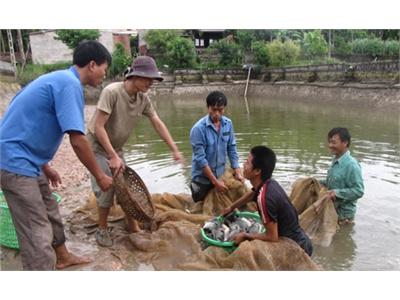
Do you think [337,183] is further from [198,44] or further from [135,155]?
[198,44]

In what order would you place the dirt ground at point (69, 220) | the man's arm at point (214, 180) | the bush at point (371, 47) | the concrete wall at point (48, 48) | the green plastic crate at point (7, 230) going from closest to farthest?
Answer: the dirt ground at point (69, 220)
the green plastic crate at point (7, 230)
the man's arm at point (214, 180)
the bush at point (371, 47)
the concrete wall at point (48, 48)

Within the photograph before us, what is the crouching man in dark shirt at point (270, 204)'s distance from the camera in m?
3.24

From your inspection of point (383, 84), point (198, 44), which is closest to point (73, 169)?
point (383, 84)

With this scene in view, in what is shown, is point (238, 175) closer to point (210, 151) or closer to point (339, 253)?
point (210, 151)

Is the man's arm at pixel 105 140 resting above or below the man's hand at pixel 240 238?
above

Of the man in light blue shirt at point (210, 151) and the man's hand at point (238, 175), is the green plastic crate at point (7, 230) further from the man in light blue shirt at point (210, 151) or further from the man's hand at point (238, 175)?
the man's hand at point (238, 175)

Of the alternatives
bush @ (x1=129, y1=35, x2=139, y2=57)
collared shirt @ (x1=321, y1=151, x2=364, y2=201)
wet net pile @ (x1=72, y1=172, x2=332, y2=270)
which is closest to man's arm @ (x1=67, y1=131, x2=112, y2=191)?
wet net pile @ (x1=72, y1=172, x2=332, y2=270)

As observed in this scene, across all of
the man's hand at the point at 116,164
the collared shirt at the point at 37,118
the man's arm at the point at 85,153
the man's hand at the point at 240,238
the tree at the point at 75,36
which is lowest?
the man's hand at the point at 240,238

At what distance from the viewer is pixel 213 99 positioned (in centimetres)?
447

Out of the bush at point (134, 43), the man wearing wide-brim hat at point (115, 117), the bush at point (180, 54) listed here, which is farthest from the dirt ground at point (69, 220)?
the bush at point (134, 43)

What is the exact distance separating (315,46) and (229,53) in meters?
7.34

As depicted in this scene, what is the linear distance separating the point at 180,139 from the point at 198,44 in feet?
85.1

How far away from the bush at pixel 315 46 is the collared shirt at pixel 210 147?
94.9 feet

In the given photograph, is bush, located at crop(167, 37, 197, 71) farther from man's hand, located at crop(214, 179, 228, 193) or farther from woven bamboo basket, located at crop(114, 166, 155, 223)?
woven bamboo basket, located at crop(114, 166, 155, 223)
